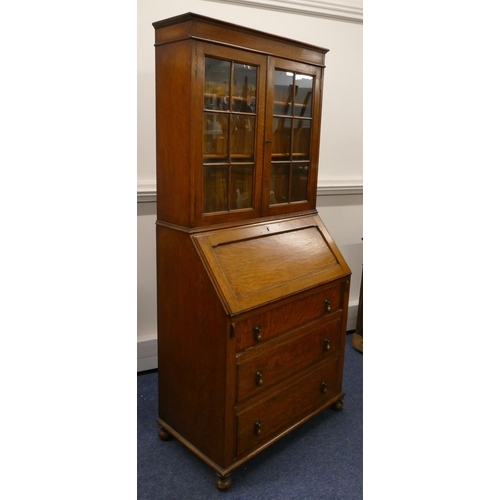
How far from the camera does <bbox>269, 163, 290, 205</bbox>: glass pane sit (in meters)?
2.31

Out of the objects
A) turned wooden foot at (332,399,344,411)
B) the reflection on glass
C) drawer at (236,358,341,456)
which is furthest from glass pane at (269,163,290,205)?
turned wooden foot at (332,399,344,411)

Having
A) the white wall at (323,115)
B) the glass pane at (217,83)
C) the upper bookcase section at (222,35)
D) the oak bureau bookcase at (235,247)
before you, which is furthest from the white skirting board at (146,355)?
the upper bookcase section at (222,35)

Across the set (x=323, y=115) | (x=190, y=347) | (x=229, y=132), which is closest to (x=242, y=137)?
(x=229, y=132)

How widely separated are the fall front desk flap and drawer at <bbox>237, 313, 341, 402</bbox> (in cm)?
25

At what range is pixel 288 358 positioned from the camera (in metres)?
2.17

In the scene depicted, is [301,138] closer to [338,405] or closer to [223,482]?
[338,405]

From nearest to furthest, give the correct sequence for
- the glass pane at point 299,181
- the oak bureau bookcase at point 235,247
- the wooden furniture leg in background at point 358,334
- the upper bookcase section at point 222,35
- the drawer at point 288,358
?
the upper bookcase section at point 222,35, the oak bureau bookcase at point 235,247, the drawer at point 288,358, the glass pane at point 299,181, the wooden furniture leg in background at point 358,334

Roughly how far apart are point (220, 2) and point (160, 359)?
1.92m

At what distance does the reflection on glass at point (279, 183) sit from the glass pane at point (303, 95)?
0.92ft

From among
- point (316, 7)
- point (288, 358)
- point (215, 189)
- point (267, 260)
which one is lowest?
point (288, 358)

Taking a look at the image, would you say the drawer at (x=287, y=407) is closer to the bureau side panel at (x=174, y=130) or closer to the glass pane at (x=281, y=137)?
the bureau side panel at (x=174, y=130)

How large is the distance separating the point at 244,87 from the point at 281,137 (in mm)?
352

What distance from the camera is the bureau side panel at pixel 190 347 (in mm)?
1919
